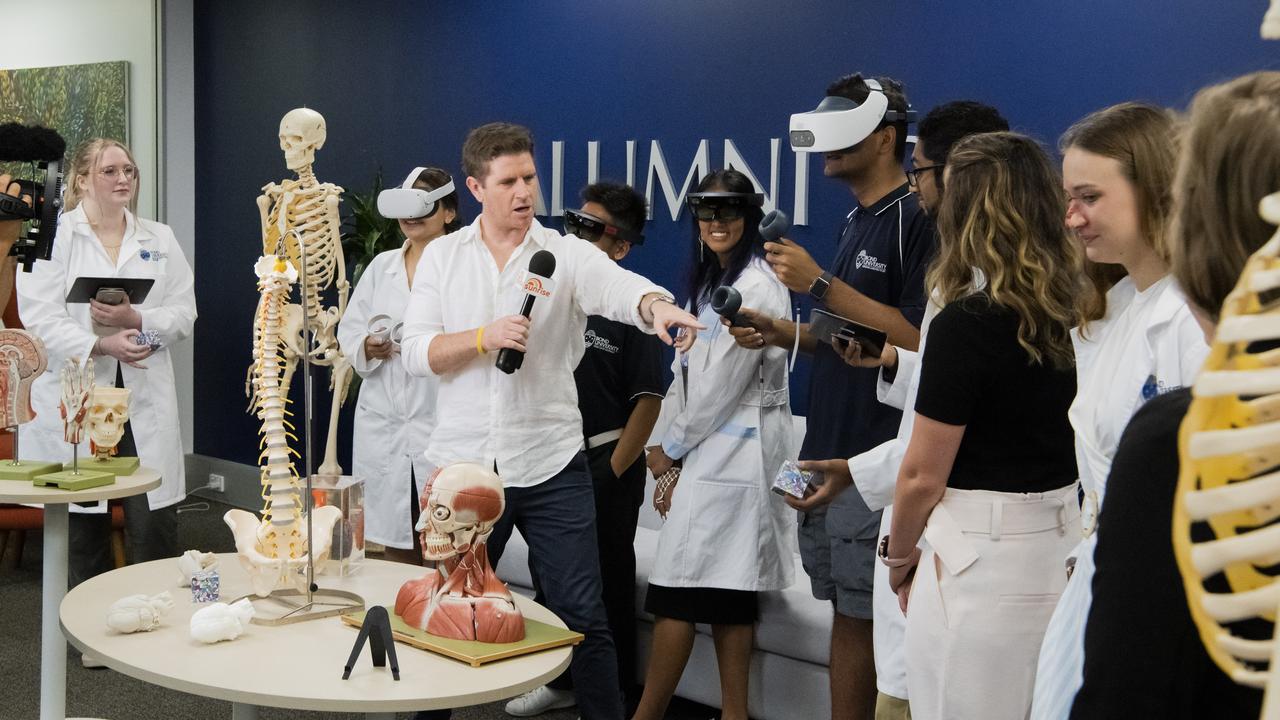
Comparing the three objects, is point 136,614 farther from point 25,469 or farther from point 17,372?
point 17,372

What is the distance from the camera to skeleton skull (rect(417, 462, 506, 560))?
7.09 ft

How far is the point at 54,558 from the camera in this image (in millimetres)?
3176

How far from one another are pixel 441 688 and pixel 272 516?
2.30 ft

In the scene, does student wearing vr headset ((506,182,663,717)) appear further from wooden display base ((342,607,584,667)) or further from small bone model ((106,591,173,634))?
small bone model ((106,591,173,634))

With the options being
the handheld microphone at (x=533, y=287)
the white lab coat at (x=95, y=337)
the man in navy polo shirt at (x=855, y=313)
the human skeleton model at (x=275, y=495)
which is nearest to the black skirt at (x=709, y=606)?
the man in navy polo shirt at (x=855, y=313)

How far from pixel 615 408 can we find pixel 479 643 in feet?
5.46

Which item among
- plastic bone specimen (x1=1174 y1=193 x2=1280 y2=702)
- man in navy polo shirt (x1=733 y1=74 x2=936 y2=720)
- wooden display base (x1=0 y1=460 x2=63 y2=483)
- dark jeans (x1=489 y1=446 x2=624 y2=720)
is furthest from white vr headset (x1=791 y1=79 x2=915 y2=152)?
plastic bone specimen (x1=1174 y1=193 x2=1280 y2=702)

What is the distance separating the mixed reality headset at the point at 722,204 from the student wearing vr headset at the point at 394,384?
114 centimetres

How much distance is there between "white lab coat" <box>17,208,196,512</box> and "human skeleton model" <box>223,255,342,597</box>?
215 centimetres

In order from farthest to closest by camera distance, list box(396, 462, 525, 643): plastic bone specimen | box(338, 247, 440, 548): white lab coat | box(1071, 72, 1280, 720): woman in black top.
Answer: box(338, 247, 440, 548): white lab coat < box(396, 462, 525, 643): plastic bone specimen < box(1071, 72, 1280, 720): woman in black top

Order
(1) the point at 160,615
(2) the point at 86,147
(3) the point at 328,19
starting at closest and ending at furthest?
(1) the point at 160,615 → (2) the point at 86,147 → (3) the point at 328,19

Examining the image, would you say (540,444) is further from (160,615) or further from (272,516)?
(160,615)

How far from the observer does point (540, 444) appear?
114 inches

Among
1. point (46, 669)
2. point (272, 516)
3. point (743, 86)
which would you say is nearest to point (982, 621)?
point (272, 516)
